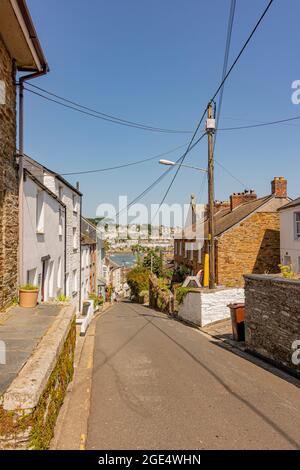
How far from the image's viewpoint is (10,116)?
26.9 ft

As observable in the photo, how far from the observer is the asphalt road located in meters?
4.65

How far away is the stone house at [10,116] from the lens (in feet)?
23.5

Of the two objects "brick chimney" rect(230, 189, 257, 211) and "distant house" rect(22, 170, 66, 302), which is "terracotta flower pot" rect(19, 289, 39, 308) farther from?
"brick chimney" rect(230, 189, 257, 211)

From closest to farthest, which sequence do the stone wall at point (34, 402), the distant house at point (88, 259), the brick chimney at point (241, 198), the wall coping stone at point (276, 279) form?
the stone wall at point (34, 402)
the wall coping stone at point (276, 279)
the distant house at point (88, 259)
the brick chimney at point (241, 198)

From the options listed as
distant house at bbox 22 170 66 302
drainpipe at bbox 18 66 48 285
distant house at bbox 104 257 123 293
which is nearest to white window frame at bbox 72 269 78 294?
distant house at bbox 22 170 66 302

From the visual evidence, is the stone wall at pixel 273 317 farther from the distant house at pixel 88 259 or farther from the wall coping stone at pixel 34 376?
the distant house at pixel 88 259

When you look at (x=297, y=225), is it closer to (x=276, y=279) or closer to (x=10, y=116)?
(x=276, y=279)

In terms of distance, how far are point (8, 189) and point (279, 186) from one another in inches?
866

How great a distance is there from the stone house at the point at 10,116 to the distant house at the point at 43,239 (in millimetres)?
1183

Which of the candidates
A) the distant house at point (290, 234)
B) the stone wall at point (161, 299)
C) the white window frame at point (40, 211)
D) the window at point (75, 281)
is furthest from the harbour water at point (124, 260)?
the white window frame at point (40, 211)

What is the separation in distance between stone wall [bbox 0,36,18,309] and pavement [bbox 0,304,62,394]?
590 mm

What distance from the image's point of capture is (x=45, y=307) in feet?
27.8

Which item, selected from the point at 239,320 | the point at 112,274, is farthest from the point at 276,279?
the point at 112,274
